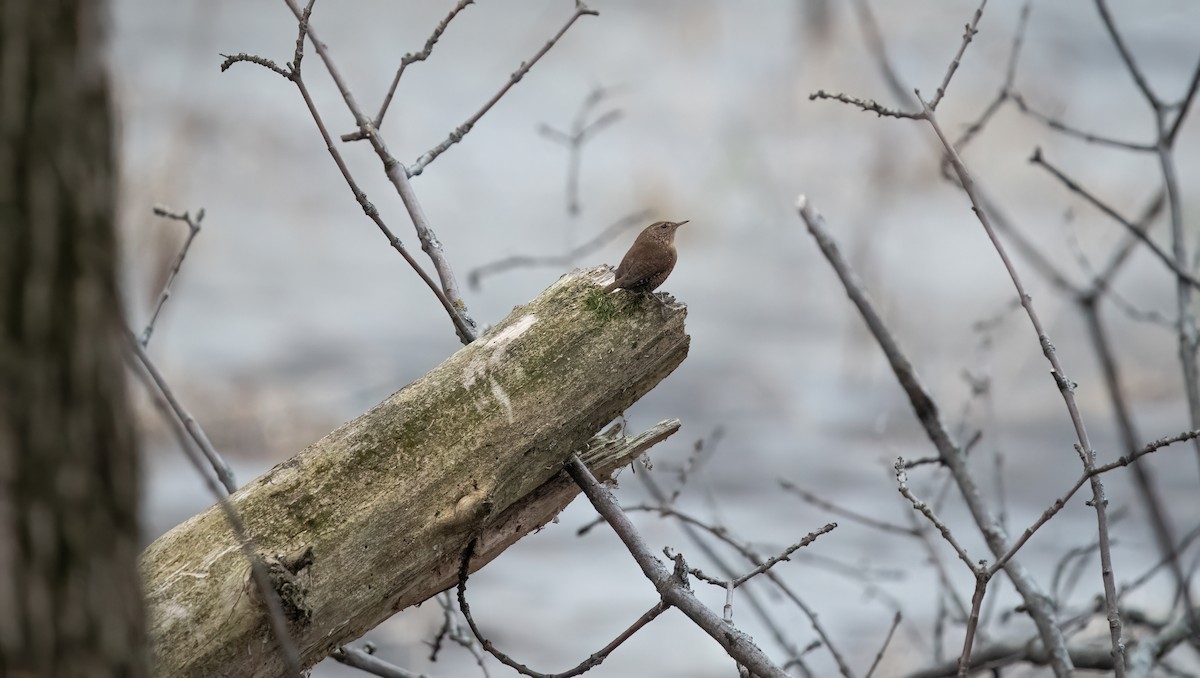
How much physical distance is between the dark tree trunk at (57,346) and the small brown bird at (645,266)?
0.56 metres

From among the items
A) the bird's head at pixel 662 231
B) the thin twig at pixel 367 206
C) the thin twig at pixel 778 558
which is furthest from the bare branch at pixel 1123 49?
the thin twig at pixel 367 206

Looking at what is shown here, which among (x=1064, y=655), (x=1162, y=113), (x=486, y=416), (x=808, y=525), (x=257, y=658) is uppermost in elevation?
(x=808, y=525)

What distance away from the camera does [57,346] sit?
1.67ft

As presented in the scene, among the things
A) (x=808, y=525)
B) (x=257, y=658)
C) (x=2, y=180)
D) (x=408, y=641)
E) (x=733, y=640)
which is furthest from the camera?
(x=808, y=525)

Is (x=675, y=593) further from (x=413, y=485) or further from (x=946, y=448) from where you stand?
(x=946, y=448)

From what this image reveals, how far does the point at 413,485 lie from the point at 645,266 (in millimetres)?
300

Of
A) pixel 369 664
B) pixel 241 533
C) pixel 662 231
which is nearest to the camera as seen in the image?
pixel 241 533

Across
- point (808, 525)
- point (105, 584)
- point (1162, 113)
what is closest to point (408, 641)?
point (808, 525)

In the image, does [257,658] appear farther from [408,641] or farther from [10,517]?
[408,641]

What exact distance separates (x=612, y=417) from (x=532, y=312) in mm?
130

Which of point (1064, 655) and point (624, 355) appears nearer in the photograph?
point (624, 355)

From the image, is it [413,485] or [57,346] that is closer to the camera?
[57,346]

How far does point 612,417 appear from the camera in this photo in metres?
1.03

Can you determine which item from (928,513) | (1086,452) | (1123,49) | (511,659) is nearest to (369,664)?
(511,659)
